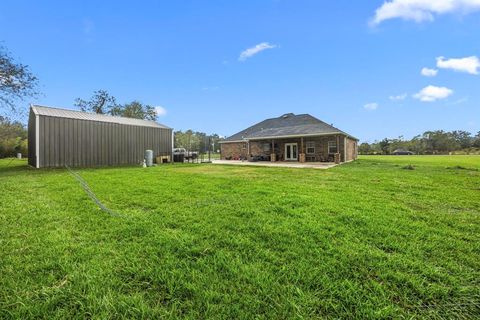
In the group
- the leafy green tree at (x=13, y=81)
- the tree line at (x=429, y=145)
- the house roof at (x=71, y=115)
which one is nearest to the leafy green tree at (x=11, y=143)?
the leafy green tree at (x=13, y=81)

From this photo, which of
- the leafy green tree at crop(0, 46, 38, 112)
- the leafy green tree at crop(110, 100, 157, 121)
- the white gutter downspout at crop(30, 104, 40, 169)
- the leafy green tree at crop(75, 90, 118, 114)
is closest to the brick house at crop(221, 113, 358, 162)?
the white gutter downspout at crop(30, 104, 40, 169)

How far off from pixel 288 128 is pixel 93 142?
589 inches

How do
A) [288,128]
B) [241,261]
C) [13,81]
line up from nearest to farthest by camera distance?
1. [241,261]
2. [13,81]
3. [288,128]

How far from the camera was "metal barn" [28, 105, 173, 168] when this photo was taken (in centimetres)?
1162

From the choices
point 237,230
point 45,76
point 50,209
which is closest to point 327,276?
point 237,230

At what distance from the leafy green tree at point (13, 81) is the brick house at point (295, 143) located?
14.7 m

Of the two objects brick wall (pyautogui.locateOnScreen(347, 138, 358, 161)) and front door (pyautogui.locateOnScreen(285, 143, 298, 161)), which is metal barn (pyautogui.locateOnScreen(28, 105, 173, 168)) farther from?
brick wall (pyautogui.locateOnScreen(347, 138, 358, 161))

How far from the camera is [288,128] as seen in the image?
19.6 m

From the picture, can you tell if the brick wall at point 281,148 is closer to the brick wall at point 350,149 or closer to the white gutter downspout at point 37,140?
the brick wall at point 350,149

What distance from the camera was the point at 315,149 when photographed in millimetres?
17328

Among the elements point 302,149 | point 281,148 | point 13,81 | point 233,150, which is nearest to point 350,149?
point 302,149

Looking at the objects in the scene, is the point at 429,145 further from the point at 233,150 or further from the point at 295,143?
the point at 233,150

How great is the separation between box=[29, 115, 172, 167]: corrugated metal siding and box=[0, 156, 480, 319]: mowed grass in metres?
10.2

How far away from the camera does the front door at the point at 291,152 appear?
60.8 feet
